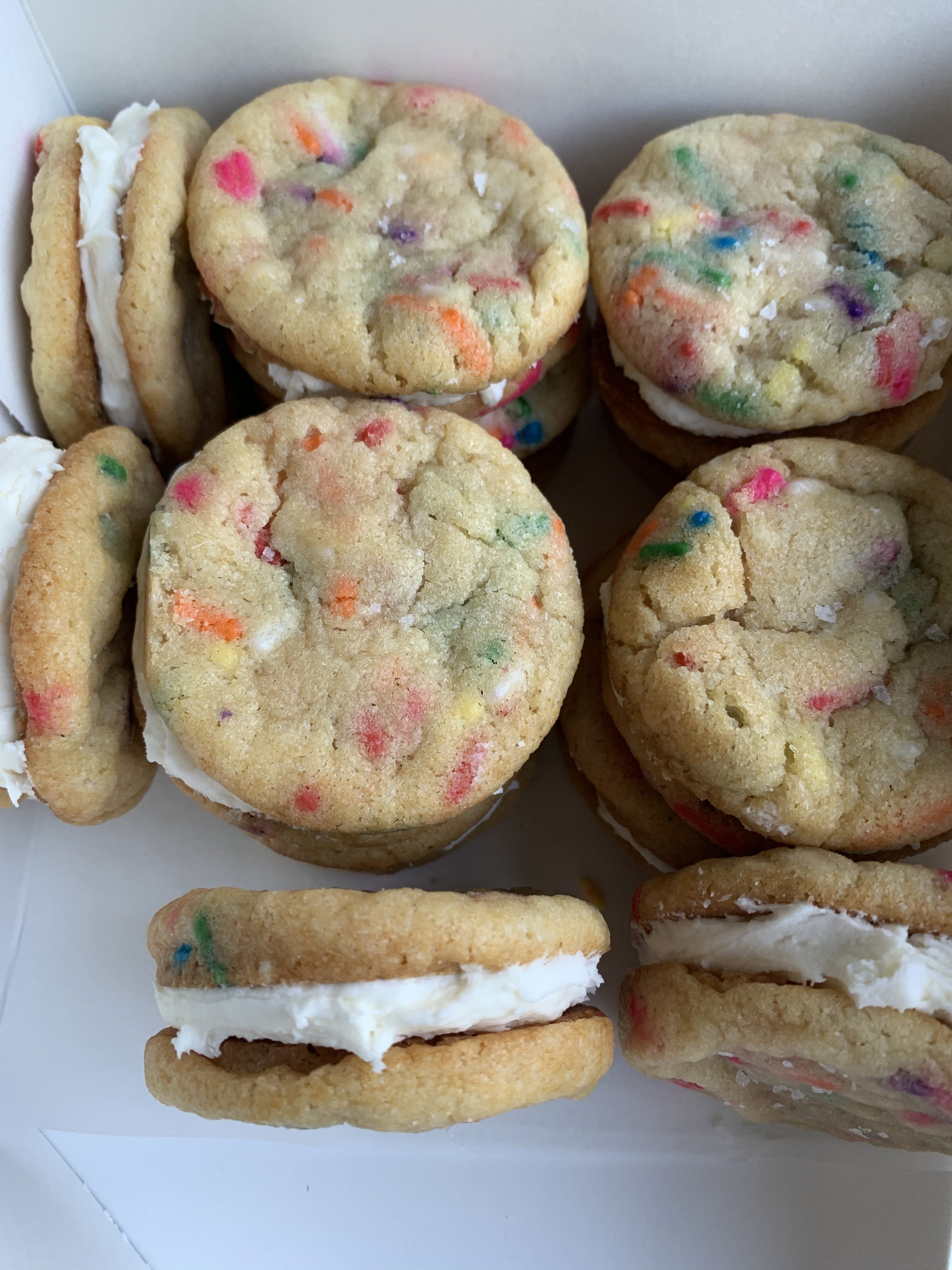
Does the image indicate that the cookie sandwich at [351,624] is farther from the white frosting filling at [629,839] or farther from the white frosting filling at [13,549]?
the white frosting filling at [629,839]

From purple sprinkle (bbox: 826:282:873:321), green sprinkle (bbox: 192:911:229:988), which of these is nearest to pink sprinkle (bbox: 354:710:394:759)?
green sprinkle (bbox: 192:911:229:988)

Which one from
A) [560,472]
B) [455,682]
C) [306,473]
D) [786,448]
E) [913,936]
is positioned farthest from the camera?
[560,472]

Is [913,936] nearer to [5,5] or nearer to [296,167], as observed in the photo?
[296,167]

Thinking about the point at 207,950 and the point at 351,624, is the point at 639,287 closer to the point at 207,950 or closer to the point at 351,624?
the point at 351,624

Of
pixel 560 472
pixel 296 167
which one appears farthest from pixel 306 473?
pixel 560 472

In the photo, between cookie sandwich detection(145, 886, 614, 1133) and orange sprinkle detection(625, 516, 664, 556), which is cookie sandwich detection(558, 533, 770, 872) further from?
cookie sandwich detection(145, 886, 614, 1133)
